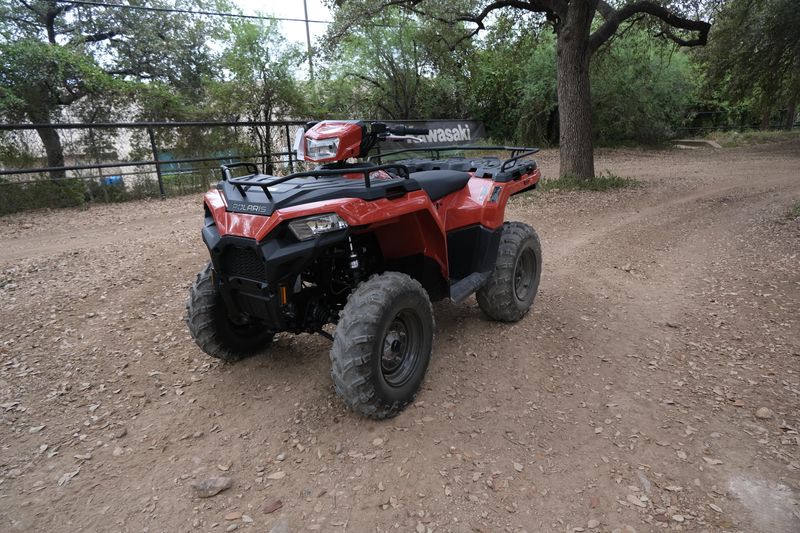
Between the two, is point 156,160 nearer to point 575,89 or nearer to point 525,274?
point 575,89

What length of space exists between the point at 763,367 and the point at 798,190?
8524mm

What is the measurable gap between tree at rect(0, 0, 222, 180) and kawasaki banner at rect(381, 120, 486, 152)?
21.0 feet

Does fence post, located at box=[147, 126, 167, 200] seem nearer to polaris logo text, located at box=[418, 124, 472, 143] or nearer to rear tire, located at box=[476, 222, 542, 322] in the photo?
polaris logo text, located at box=[418, 124, 472, 143]

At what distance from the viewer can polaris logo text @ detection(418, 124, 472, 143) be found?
45.5ft

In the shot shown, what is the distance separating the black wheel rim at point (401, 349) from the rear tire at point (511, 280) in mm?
1056

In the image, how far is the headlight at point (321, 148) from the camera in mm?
3014

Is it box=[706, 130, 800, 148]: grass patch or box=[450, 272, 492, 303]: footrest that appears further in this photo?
box=[706, 130, 800, 148]: grass patch

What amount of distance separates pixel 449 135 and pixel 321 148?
39.7ft

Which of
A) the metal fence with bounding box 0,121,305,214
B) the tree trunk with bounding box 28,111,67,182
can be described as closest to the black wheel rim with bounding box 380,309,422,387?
the metal fence with bounding box 0,121,305,214

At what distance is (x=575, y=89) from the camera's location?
10.1 meters

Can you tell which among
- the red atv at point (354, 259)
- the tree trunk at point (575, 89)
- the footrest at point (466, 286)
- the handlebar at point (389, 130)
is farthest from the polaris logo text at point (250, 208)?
the tree trunk at point (575, 89)

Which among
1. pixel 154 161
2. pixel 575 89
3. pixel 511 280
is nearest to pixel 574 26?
pixel 575 89

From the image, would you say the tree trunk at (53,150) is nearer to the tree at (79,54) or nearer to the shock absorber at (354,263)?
the tree at (79,54)

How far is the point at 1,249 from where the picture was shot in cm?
654
